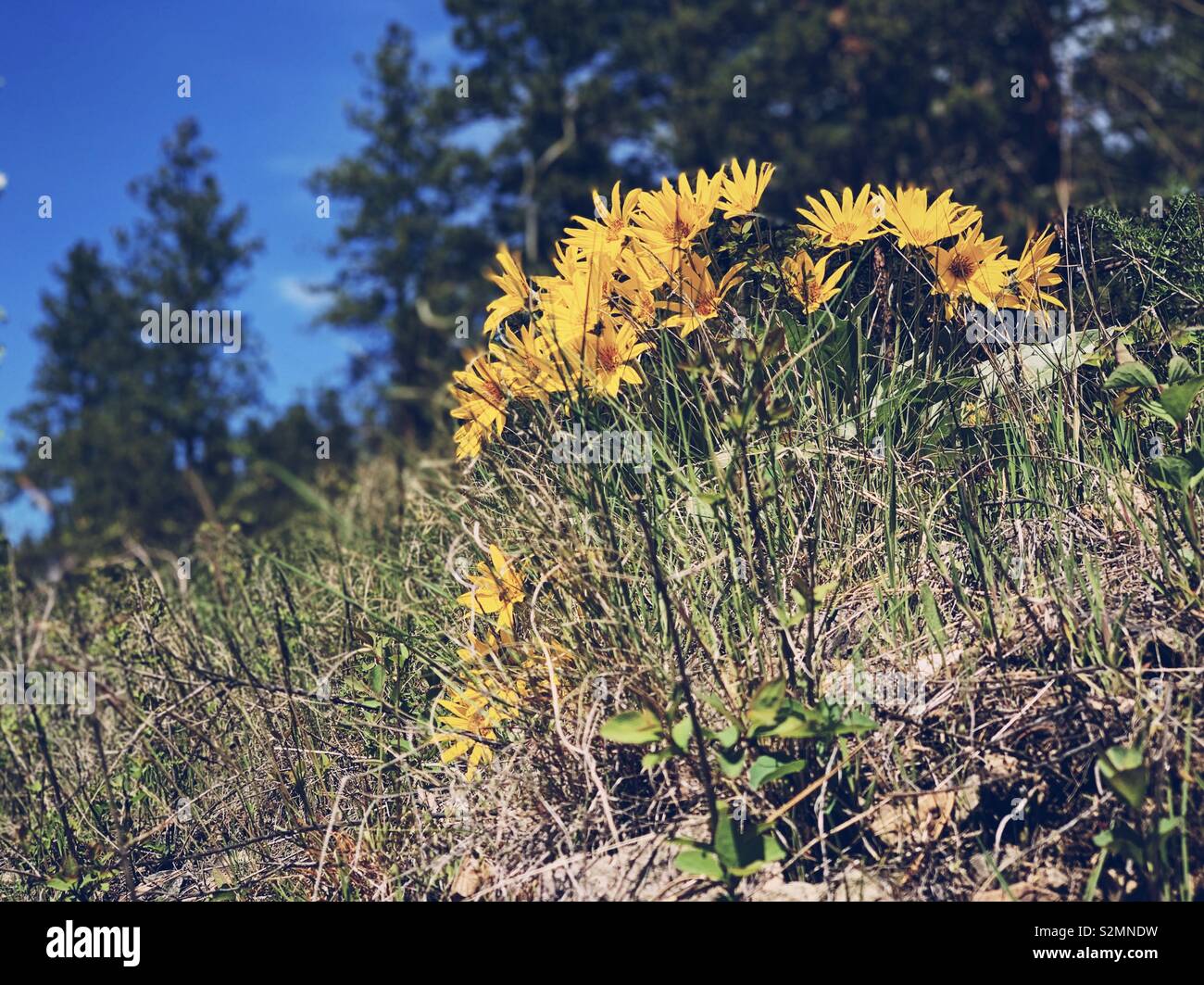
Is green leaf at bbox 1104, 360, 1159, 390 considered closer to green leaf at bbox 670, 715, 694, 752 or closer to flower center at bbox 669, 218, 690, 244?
flower center at bbox 669, 218, 690, 244

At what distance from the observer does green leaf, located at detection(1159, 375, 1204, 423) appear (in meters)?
2.09

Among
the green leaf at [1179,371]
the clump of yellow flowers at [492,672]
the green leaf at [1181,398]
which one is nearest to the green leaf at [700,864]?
the clump of yellow flowers at [492,672]

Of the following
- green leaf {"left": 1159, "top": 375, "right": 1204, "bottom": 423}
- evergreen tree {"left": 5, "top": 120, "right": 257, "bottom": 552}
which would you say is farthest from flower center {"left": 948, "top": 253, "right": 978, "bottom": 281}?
evergreen tree {"left": 5, "top": 120, "right": 257, "bottom": 552}

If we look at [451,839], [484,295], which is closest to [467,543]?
[451,839]

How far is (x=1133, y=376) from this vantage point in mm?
2258

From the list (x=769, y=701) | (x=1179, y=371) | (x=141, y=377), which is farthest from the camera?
(x=141, y=377)

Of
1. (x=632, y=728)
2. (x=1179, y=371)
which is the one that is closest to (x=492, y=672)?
(x=632, y=728)

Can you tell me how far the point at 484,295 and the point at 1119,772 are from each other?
74.7 feet

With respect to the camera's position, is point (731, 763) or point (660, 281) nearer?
point (731, 763)

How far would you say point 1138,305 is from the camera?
2525 millimetres

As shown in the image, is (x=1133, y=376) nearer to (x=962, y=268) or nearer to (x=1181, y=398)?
(x=1181, y=398)

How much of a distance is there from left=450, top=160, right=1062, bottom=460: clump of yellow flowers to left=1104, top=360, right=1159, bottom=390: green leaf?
285 mm

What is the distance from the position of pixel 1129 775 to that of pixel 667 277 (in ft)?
4.67
